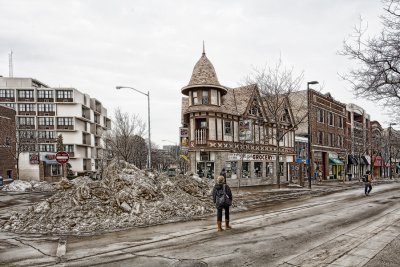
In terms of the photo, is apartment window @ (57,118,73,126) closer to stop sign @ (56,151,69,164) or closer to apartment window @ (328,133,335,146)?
apartment window @ (328,133,335,146)

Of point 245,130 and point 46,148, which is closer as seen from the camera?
point 245,130

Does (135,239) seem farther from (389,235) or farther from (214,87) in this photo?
(214,87)

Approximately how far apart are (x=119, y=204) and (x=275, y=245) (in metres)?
7.82

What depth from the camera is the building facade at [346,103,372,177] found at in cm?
5509

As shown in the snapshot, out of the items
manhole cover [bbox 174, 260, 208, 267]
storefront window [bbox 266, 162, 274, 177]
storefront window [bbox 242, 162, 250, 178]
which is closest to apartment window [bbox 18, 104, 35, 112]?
storefront window [bbox 242, 162, 250, 178]

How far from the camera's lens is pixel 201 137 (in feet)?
102

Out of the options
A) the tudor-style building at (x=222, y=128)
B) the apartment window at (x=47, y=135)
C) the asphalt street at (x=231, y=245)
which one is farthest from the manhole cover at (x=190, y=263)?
the apartment window at (x=47, y=135)

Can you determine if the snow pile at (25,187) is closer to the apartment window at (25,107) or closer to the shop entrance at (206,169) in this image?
the shop entrance at (206,169)

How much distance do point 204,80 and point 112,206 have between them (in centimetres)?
2003

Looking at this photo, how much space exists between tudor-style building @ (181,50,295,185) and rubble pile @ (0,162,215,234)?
14.3m

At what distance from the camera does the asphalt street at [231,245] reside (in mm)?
7254

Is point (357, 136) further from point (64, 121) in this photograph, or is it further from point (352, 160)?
point (64, 121)

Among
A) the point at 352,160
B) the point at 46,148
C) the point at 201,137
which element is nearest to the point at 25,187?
the point at 201,137

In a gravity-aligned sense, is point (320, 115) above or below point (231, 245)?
above
